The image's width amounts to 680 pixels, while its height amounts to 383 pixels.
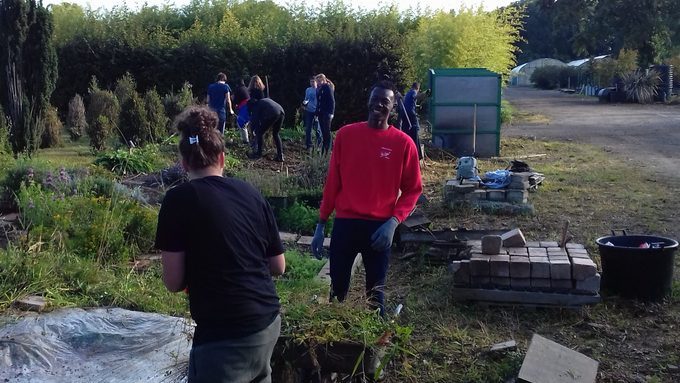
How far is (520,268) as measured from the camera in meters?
6.02

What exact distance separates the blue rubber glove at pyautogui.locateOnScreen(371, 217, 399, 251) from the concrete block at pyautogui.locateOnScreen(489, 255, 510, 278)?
166 cm

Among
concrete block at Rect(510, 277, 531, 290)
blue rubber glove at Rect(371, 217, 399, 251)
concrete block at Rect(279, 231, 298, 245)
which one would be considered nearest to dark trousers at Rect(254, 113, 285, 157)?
concrete block at Rect(279, 231, 298, 245)

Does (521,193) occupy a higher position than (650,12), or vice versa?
(650,12)

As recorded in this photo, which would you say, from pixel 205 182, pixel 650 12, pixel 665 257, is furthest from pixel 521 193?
pixel 650 12

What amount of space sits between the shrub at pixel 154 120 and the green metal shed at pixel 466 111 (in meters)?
5.76

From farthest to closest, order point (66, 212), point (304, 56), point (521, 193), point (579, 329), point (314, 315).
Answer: point (304, 56) < point (521, 193) < point (66, 212) < point (579, 329) < point (314, 315)

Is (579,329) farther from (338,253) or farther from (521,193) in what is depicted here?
(521,193)

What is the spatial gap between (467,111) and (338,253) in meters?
12.9

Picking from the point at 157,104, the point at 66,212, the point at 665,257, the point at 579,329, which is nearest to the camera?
the point at 579,329

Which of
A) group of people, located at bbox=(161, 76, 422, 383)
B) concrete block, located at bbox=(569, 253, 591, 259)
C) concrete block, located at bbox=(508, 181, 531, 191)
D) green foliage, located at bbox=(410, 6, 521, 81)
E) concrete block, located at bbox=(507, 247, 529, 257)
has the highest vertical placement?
green foliage, located at bbox=(410, 6, 521, 81)

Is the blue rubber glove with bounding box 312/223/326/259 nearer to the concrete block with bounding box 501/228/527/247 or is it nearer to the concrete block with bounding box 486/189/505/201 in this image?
the concrete block with bounding box 501/228/527/247

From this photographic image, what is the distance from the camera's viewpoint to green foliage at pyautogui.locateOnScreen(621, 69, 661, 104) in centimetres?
3812

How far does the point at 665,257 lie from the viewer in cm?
624

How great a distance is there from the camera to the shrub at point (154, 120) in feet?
52.1
